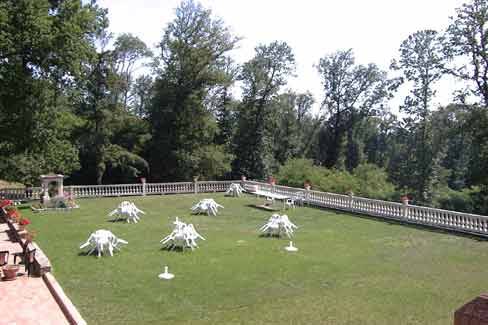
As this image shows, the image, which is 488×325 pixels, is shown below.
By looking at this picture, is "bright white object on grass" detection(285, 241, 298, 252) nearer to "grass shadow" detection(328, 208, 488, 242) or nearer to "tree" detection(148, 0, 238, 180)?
→ "grass shadow" detection(328, 208, 488, 242)

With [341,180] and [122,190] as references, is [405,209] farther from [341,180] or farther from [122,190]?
[122,190]

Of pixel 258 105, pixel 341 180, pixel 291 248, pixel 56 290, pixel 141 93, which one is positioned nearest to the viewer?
pixel 56 290

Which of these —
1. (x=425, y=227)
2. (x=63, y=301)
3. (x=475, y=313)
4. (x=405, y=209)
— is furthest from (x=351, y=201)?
(x=475, y=313)

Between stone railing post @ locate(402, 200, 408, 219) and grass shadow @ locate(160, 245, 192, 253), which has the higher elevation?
stone railing post @ locate(402, 200, 408, 219)

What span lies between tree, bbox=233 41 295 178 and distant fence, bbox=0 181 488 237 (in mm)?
11754

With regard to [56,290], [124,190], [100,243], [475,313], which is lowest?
[56,290]

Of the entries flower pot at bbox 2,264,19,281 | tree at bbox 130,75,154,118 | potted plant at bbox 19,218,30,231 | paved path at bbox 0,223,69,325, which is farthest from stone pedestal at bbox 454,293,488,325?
tree at bbox 130,75,154,118

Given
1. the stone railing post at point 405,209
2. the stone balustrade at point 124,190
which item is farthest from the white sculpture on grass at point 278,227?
the stone balustrade at point 124,190

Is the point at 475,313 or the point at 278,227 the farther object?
the point at 278,227

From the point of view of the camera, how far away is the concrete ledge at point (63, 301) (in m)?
7.30

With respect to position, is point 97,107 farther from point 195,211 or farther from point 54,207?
point 195,211

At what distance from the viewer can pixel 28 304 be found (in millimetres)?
8219

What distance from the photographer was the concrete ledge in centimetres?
730

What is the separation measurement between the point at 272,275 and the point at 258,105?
1276 inches
